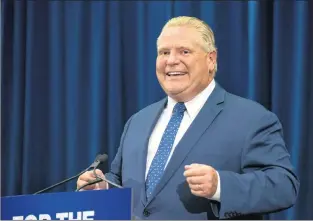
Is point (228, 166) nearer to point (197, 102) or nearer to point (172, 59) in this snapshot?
point (197, 102)

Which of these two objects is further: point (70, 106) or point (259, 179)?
point (70, 106)

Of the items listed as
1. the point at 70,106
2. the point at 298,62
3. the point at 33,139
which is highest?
the point at 298,62

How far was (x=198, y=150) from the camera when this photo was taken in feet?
5.90

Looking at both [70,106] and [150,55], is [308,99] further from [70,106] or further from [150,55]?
[70,106]

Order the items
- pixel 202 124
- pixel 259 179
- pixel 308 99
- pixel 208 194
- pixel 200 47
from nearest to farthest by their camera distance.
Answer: pixel 208 194 < pixel 259 179 < pixel 202 124 < pixel 200 47 < pixel 308 99

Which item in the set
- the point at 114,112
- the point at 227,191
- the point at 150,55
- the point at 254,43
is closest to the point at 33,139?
the point at 114,112

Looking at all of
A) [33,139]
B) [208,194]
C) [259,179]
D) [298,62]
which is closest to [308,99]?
[298,62]

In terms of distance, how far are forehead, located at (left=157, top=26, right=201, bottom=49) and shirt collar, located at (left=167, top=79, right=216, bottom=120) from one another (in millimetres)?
175

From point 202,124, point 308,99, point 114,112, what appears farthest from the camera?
point 114,112

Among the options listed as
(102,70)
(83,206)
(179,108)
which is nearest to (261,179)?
(179,108)

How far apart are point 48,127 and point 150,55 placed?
0.69 metres

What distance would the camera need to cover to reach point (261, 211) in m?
1.64

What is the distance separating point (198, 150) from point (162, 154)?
143mm

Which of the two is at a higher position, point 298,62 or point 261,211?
point 298,62
